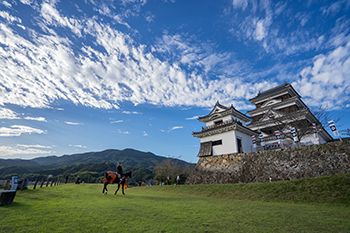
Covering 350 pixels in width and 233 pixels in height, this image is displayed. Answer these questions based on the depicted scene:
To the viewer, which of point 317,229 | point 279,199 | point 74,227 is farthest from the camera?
point 279,199

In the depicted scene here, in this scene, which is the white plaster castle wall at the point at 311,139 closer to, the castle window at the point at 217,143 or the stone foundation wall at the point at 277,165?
the stone foundation wall at the point at 277,165

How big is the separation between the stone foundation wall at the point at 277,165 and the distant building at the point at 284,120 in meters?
4.09

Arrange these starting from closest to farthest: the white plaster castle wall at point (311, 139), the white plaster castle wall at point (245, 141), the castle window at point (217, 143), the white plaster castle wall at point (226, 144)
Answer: the white plaster castle wall at point (226, 144)
the white plaster castle wall at point (311, 139)
the white plaster castle wall at point (245, 141)
the castle window at point (217, 143)

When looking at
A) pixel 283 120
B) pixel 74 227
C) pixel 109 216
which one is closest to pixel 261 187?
pixel 109 216

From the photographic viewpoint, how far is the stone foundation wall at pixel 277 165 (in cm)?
1688

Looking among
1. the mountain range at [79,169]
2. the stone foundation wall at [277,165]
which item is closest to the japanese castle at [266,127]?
the stone foundation wall at [277,165]

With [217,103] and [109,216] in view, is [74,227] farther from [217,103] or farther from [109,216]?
[217,103]

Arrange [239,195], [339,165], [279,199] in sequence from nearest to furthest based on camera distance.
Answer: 1. [279,199]
2. [239,195]
3. [339,165]

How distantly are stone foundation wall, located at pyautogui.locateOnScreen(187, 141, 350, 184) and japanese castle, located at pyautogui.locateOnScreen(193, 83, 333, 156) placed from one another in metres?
2.17

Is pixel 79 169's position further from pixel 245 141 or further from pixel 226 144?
pixel 245 141

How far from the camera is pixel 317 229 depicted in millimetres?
4348

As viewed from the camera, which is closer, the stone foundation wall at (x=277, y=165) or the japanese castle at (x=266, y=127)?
the stone foundation wall at (x=277, y=165)

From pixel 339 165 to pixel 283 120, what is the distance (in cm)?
1117

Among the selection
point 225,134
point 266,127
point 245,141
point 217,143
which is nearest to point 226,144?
point 225,134
